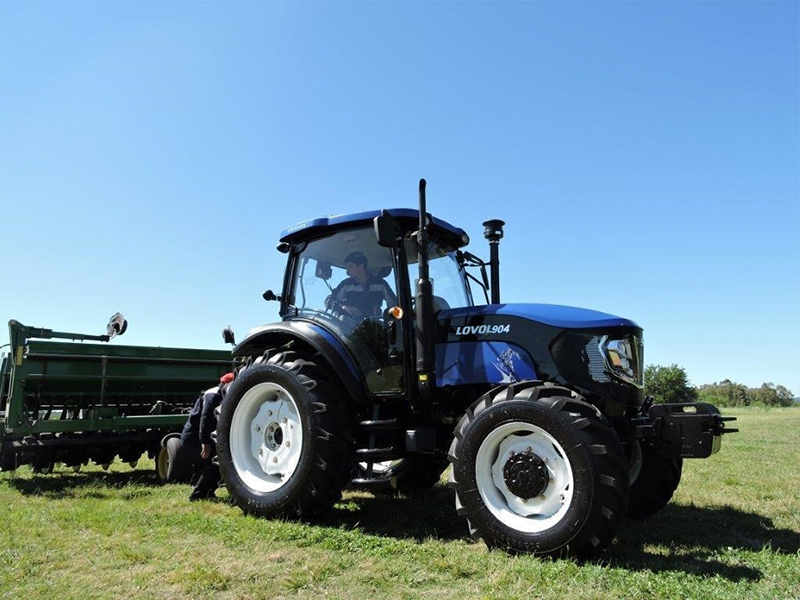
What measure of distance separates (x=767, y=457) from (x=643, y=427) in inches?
286

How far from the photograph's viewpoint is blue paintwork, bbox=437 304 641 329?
4.57 meters

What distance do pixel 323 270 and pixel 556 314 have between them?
2248 millimetres

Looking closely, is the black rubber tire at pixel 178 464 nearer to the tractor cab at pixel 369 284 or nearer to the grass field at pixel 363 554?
the grass field at pixel 363 554

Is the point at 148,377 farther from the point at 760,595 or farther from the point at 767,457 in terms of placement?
the point at 767,457

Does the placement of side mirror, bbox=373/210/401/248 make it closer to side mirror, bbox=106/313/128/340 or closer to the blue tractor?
the blue tractor

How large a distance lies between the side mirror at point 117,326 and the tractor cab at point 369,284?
3805mm

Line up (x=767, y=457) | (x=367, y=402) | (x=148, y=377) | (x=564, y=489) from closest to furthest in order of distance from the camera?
(x=564, y=489) < (x=367, y=402) < (x=148, y=377) < (x=767, y=457)

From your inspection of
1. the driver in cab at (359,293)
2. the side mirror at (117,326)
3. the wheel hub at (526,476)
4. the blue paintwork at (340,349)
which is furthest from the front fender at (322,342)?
the side mirror at (117,326)

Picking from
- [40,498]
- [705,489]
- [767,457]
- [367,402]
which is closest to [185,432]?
[40,498]

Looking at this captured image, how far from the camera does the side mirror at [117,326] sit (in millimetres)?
8750

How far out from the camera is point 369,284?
555 cm

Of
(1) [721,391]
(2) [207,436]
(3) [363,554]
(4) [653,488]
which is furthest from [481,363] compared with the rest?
(1) [721,391]

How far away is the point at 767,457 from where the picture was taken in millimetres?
10062

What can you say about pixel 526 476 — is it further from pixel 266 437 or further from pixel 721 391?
pixel 721 391
